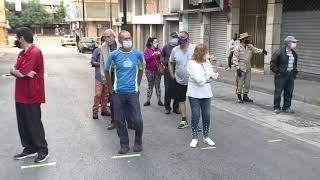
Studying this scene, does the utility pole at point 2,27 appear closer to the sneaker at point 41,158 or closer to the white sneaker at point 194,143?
the sneaker at point 41,158

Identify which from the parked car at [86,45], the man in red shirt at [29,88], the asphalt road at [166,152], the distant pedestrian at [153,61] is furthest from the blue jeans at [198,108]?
the parked car at [86,45]

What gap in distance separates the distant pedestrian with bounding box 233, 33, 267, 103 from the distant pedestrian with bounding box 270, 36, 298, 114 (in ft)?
4.22

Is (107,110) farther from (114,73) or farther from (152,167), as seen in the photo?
(152,167)

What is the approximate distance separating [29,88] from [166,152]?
221cm

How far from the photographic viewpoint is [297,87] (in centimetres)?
1273

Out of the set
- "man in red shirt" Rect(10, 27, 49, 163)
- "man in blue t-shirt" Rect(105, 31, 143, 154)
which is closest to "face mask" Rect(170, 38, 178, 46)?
"man in blue t-shirt" Rect(105, 31, 143, 154)

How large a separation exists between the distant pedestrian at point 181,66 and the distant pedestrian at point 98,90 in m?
1.55

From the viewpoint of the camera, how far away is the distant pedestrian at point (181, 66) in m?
7.77

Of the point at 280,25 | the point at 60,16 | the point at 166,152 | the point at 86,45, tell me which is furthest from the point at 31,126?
the point at 60,16

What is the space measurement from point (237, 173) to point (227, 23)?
14.9 meters

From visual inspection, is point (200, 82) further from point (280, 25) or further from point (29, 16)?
point (29, 16)

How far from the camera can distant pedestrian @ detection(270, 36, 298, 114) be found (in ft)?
30.0

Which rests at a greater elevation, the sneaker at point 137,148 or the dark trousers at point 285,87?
the dark trousers at point 285,87

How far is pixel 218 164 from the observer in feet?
18.9
